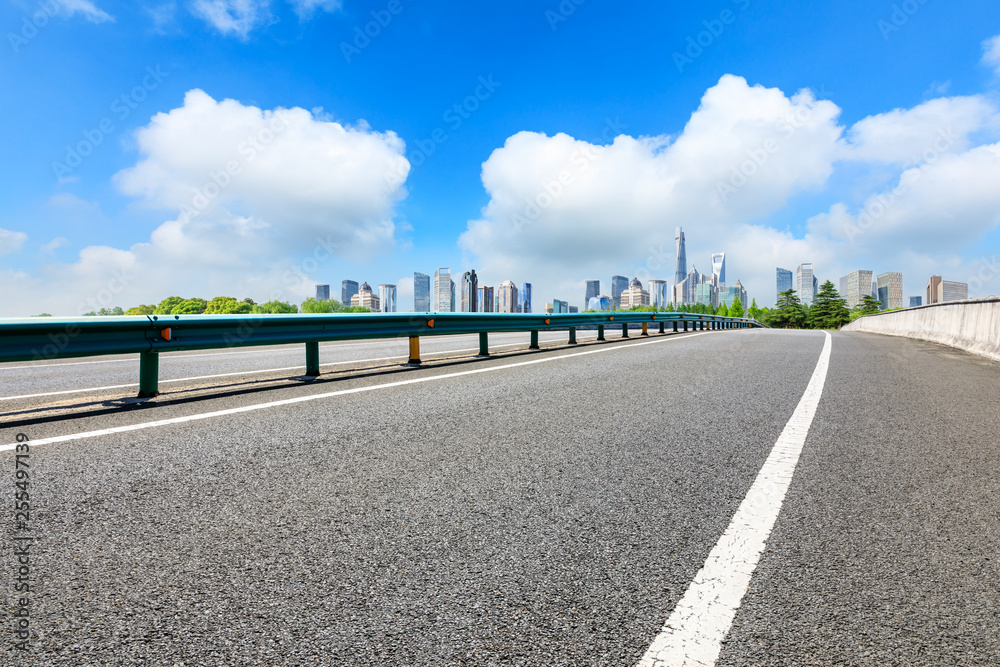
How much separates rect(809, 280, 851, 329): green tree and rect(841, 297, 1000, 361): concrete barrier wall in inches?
5026

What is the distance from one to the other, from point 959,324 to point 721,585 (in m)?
16.1

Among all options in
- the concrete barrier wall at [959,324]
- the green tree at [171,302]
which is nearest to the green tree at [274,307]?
the green tree at [171,302]

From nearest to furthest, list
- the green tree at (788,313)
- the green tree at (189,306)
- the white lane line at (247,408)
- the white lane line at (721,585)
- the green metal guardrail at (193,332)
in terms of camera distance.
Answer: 1. the white lane line at (721,585)
2. the white lane line at (247,408)
3. the green metal guardrail at (193,332)
4. the green tree at (189,306)
5. the green tree at (788,313)

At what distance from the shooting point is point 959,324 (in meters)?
13.5

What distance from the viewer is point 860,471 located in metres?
3.18

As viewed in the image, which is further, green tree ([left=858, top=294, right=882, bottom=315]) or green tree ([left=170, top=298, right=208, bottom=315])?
green tree ([left=858, top=294, right=882, bottom=315])

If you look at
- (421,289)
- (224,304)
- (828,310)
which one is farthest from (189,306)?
(828,310)

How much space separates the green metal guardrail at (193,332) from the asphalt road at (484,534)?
677mm

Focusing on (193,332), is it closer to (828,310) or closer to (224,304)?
(828,310)

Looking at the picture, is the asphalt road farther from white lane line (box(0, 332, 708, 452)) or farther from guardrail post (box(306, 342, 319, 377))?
guardrail post (box(306, 342, 319, 377))

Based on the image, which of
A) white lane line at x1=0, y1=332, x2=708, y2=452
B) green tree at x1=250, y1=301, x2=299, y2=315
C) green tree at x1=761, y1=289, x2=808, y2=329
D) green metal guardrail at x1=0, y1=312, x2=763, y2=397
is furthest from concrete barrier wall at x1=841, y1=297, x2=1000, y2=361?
green tree at x1=761, y1=289, x2=808, y2=329

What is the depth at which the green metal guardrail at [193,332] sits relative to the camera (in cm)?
493

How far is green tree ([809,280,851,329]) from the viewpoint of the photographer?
132m

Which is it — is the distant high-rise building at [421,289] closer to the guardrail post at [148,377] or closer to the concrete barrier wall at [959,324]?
the concrete barrier wall at [959,324]
